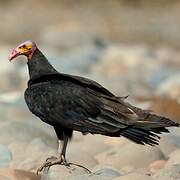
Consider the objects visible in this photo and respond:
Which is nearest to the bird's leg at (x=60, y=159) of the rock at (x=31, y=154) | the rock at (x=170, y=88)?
the rock at (x=31, y=154)

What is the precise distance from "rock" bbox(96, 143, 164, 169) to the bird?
1.81 metres

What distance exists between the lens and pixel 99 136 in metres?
12.5

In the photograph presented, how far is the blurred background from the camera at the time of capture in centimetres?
1080

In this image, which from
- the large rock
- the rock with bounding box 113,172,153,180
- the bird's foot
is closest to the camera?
the rock with bounding box 113,172,153,180

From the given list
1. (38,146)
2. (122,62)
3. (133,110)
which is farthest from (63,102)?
(122,62)

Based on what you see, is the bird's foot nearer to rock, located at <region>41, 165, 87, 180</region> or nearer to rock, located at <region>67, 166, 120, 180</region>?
rock, located at <region>41, 165, 87, 180</region>

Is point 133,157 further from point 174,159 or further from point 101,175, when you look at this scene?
point 101,175

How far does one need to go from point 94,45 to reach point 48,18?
6225 millimetres

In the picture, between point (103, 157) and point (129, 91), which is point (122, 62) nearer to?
point (129, 91)

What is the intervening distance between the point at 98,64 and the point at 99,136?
1196 cm

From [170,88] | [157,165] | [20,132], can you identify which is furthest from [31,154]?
[170,88]

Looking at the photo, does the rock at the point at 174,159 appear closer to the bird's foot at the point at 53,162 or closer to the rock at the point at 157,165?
the rock at the point at 157,165

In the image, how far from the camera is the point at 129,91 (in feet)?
60.1

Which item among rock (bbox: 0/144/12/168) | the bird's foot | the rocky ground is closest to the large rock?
the rocky ground
